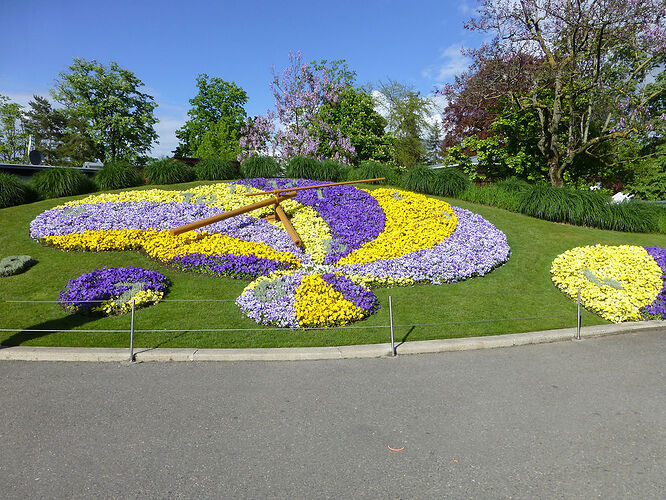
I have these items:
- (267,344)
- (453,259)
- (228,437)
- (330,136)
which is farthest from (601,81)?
(228,437)

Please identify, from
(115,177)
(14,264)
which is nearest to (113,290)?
(14,264)

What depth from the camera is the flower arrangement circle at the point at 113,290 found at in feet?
25.8

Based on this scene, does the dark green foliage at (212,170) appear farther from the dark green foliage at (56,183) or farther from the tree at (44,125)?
the tree at (44,125)

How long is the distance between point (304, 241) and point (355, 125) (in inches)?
764

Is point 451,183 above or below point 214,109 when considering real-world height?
below

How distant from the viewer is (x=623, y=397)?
502cm

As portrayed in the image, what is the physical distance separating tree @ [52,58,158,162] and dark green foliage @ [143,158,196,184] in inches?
1176

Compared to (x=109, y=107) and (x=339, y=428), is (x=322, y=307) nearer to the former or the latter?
(x=339, y=428)

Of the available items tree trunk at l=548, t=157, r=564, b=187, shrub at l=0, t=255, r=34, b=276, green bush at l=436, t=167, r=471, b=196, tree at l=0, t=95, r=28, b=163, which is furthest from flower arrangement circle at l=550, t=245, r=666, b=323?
tree at l=0, t=95, r=28, b=163

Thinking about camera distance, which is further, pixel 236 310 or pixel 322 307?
pixel 236 310

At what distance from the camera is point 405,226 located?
13.0 m

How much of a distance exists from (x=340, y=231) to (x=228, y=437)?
8.89 m

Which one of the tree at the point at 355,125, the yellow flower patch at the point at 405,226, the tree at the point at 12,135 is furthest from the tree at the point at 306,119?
the tree at the point at 12,135

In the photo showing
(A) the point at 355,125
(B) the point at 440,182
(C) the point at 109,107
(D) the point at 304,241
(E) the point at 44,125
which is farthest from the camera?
(E) the point at 44,125
